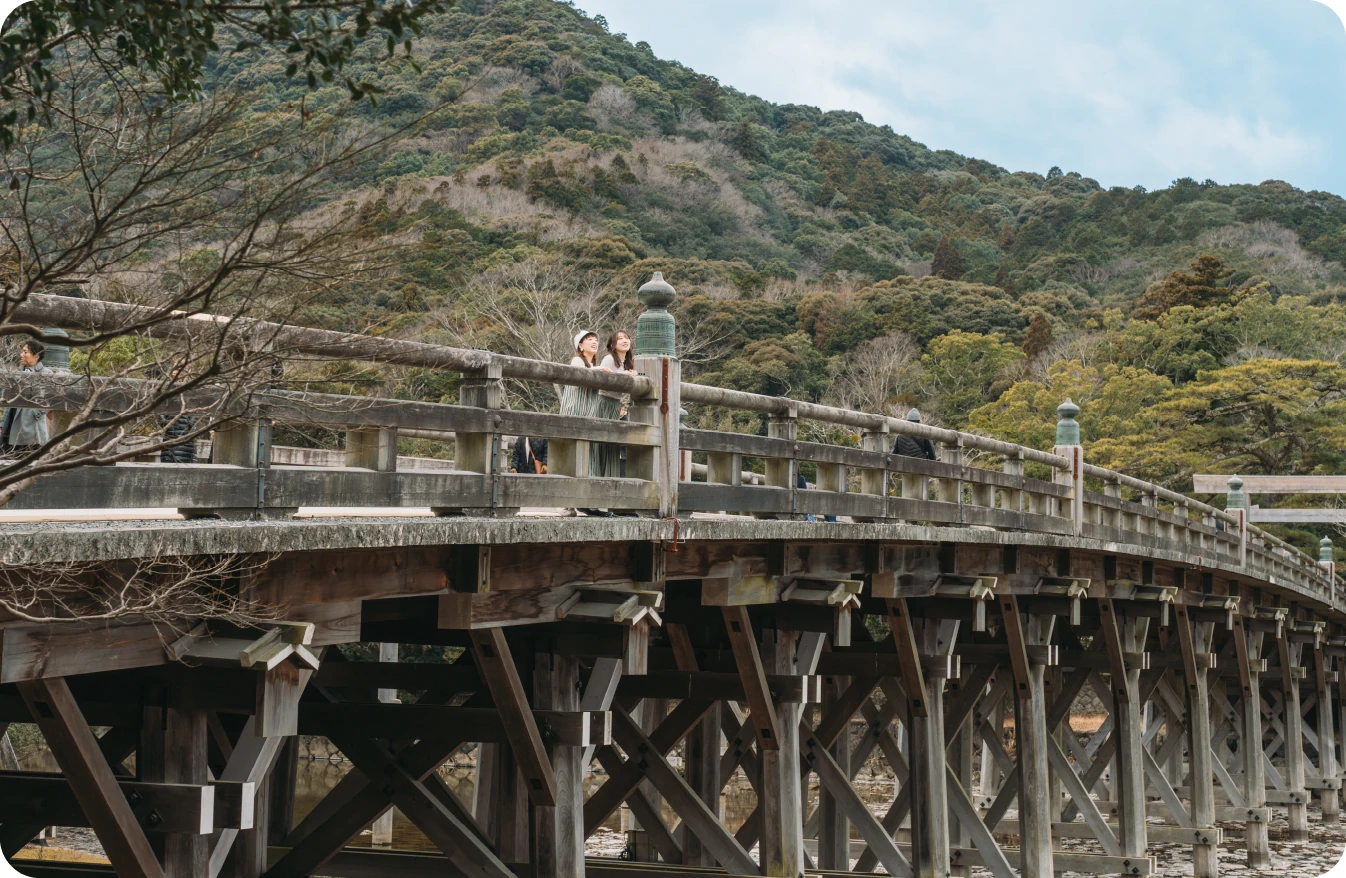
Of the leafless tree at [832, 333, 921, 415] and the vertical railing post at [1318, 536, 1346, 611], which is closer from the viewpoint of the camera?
the vertical railing post at [1318, 536, 1346, 611]

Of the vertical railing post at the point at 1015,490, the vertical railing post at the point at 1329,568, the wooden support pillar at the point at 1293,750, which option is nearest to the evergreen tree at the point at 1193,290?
the vertical railing post at the point at 1329,568

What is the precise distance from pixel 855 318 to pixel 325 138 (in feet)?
128

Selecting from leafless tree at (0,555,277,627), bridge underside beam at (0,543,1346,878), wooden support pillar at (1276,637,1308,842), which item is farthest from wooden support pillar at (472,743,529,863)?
wooden support pillar at (1276,637,1308,842)

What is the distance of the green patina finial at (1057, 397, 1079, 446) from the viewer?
1343cm

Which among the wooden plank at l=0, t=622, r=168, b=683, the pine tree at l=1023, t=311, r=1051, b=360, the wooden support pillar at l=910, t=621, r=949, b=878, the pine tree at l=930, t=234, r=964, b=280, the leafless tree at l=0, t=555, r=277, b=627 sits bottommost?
the wooden support pillar at l=910, t=621, r=949, b=878

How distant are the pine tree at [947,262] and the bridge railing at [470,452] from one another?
46822 millimetres

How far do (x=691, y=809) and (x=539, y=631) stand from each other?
1831mm

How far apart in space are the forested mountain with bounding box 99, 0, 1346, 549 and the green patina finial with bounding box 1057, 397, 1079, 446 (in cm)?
642

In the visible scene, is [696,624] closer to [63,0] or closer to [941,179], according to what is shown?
[63,0]

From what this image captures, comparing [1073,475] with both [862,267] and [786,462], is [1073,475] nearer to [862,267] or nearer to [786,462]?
[786,462]

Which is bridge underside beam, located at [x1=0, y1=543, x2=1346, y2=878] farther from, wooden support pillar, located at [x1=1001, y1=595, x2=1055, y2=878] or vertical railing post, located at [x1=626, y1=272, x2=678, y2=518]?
vertical railing post, located at [x1=626, y1=272, x2=678, y2=518]

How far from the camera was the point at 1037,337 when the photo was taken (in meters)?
43.7

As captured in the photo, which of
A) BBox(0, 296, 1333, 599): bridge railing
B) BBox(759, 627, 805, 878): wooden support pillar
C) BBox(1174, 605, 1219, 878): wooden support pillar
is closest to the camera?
BBox(0, 296, 1333, 599): bridge railing

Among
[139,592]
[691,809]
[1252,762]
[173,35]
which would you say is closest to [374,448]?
[139,592]
